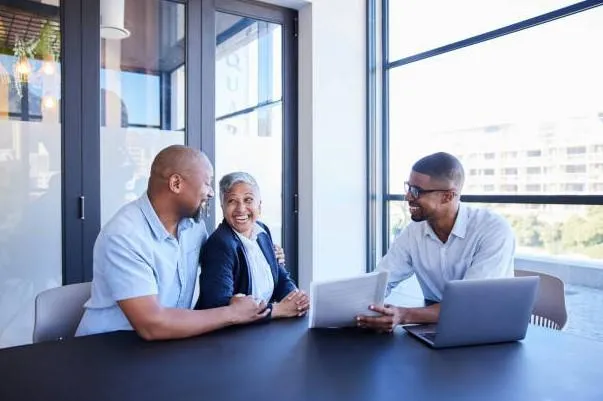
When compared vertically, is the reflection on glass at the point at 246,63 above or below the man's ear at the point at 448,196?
above

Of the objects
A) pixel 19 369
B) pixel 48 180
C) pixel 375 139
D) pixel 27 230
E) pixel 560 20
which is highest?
pixel 560 20

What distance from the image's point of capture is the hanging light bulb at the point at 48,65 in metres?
3.03

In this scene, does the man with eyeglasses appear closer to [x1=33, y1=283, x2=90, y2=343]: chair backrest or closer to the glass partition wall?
[x1=33, y1=283, x2=90, y2=343]: chair backrest

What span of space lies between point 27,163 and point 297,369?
7.98 feet

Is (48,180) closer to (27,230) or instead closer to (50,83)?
(27,230)

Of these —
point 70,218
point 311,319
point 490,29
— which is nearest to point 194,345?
point 311,319

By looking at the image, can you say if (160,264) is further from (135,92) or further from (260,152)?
(260,152)

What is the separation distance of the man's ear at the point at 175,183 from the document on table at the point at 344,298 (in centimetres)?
61

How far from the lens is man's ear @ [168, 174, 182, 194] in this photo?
→ 179 centimetres

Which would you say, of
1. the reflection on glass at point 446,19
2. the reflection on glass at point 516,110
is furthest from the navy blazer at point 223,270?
the reflection on glass at point 446,19

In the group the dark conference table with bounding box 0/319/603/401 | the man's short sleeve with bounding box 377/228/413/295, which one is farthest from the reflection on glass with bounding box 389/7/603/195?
the dark conference table with bounding box 0/319/603/401

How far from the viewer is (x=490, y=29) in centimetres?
344

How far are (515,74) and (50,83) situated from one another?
2.95 metres

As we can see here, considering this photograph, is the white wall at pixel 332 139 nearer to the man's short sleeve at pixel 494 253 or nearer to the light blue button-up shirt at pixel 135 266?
the man's short sleeve at pixel 494 253
